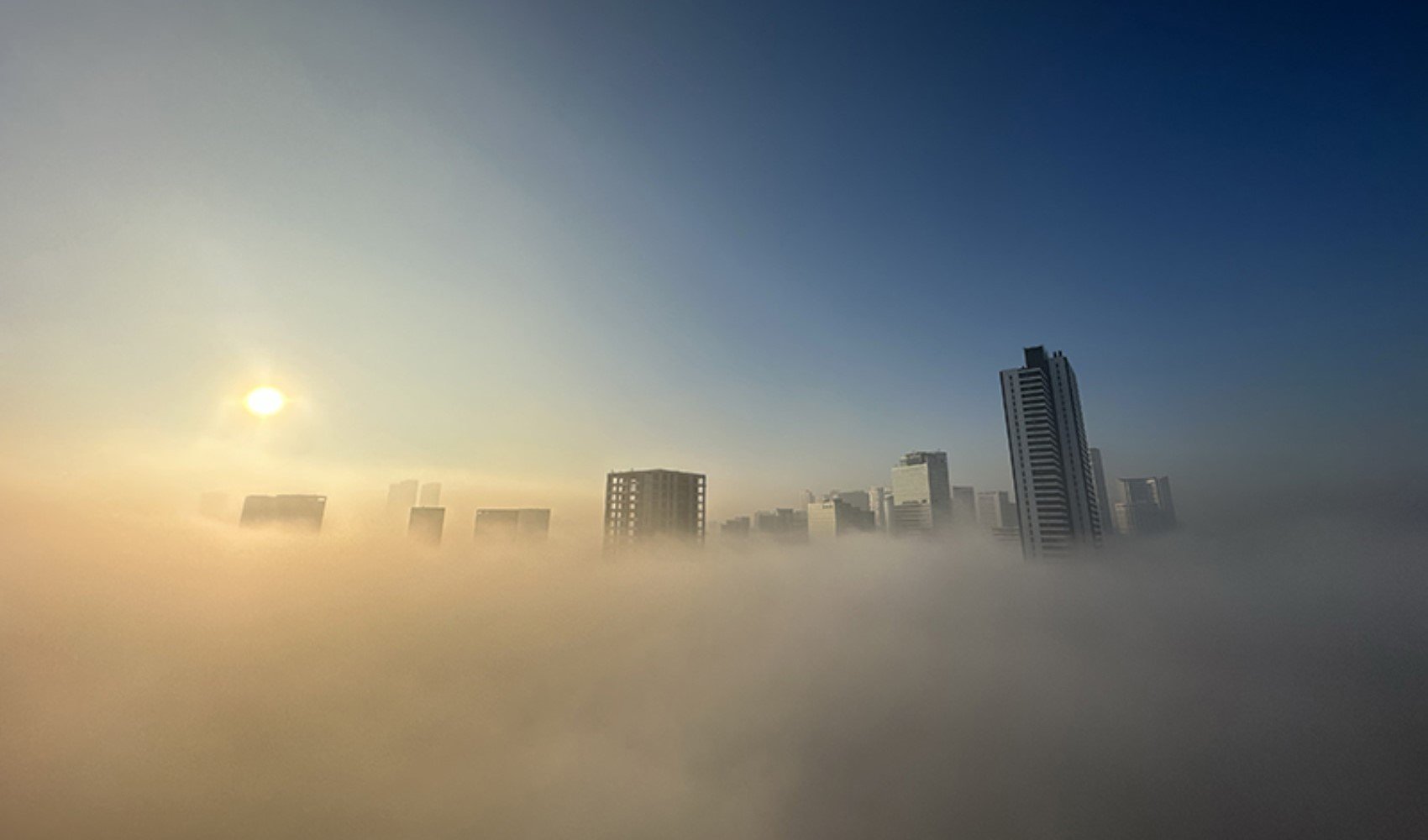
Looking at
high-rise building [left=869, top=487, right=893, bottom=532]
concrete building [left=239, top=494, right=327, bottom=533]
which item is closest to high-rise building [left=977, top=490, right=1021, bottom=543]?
high-rise building [left=869, top=487, right=893, bottom=532]

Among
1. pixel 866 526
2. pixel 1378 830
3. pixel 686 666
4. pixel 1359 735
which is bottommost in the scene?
pixel 1378 830

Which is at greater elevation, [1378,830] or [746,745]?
[746,745]

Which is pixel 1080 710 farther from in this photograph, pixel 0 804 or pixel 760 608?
pixel 0 804

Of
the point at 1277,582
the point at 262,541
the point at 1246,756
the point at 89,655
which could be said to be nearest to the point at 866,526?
the point at 1246,756

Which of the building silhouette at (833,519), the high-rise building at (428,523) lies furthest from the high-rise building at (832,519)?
the high-rise building at (428,523)

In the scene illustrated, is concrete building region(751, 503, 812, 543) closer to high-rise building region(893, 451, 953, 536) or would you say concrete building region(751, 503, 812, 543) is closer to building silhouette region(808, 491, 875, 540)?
building silhouette region(808, 491, 875, 540)

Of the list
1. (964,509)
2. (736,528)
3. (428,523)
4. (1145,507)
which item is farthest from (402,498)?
(1145,507)
